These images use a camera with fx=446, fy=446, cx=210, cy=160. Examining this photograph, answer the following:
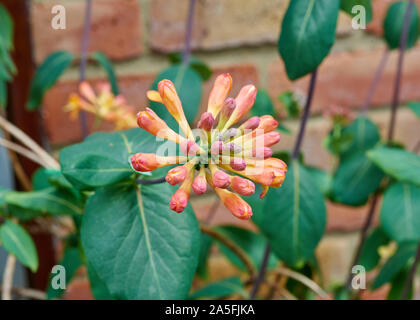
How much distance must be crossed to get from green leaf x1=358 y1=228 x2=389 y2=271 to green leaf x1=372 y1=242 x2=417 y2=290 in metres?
0.06

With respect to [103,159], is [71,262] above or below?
below

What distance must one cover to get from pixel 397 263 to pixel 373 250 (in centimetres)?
8

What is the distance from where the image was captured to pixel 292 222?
0.34 m

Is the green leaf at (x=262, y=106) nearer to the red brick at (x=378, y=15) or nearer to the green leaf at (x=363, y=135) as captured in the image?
the green leaf at (x=363, y=135)

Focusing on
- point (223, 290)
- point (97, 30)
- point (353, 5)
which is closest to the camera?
point (353, 5)

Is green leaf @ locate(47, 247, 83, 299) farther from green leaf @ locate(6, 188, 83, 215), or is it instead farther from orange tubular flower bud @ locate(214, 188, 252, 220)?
orange tubular flower bud @ locate(214, 188, 252, 220)

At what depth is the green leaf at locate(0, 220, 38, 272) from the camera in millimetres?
324

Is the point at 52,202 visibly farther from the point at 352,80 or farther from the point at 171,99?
the point at 352,80

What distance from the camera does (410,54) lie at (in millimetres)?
612

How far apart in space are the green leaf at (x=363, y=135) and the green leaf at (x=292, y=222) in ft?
0.45

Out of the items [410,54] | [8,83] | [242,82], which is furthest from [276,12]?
[8,83]

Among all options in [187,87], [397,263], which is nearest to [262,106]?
[187,87]
